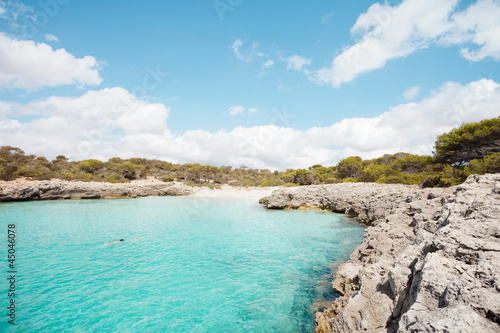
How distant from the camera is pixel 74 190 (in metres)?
39.2

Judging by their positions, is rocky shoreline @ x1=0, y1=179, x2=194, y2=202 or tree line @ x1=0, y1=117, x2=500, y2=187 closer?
tree line @ x1=0, y1=117, x2=500, y2=187

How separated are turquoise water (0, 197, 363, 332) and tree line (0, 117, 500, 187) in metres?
15.4

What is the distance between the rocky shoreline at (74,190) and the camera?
33.3 meters

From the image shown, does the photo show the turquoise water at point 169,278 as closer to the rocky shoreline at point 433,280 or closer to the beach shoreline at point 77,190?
the rocky shoreline at point 433,280

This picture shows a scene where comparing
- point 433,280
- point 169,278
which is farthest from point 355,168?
point 433,280

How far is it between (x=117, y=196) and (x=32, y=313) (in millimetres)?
41731

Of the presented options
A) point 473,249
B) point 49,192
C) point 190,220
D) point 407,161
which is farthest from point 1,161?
point 407,161

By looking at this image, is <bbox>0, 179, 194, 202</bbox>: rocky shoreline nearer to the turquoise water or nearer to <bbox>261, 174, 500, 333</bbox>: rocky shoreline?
the turquoise water

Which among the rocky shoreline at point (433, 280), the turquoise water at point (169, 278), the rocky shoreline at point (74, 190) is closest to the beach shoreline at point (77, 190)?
the rocky shoreline at point (74, 190)

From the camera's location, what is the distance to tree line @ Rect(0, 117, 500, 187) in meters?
23.7

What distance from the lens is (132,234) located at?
16.7 m

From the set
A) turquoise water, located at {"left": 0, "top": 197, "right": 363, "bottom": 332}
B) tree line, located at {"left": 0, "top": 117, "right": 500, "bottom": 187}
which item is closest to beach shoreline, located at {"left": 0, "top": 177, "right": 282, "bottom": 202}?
tree line, located at {"left": 0, "top": 117, "right": 500, "bottom": 187}

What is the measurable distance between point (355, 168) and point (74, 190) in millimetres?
61006

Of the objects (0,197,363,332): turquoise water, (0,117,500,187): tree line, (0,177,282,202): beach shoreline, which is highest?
(0,117,500,187): tree line
